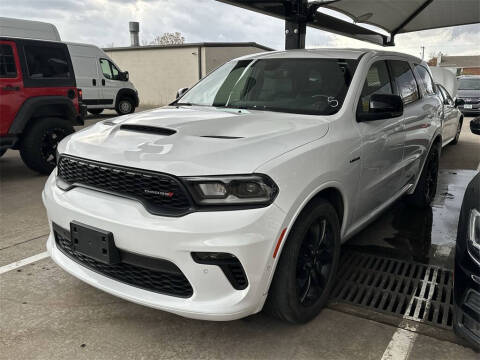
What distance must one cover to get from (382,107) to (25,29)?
9.67 metres

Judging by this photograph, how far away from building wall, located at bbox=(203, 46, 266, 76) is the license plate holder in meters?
19.7

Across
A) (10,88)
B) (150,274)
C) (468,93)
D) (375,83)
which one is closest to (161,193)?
(150,274)

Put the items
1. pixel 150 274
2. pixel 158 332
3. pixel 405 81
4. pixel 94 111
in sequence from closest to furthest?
1. pixel 150 274
2. pixel 158 332
3. pixel 405 81
4. pixel 94 111

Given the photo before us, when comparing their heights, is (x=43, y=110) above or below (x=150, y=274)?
above

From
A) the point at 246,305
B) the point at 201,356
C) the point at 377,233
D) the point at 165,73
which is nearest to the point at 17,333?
the point at 201,356

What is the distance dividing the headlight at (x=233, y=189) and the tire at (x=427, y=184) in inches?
126

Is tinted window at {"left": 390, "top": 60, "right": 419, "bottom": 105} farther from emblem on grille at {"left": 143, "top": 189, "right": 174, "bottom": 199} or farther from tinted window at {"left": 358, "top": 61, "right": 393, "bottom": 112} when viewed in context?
emblem on grille at {"left": 143, "top": 189, "right": 174, "bottom": 199}

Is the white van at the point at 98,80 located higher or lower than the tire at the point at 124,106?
higher

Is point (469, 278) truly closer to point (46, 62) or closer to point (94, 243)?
point (94, 243)

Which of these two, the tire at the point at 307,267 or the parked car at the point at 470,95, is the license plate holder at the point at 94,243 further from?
the parked car at the point at 470,95

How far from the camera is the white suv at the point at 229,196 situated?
2.08 meters

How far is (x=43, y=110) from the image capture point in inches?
247

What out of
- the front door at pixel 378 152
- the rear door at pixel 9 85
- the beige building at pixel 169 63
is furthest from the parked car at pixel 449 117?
the beige building at pixel 169 63

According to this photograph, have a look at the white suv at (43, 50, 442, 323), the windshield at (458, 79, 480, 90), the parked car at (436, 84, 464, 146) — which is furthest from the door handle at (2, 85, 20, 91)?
the windshield at (458, 79, 480, 90)
